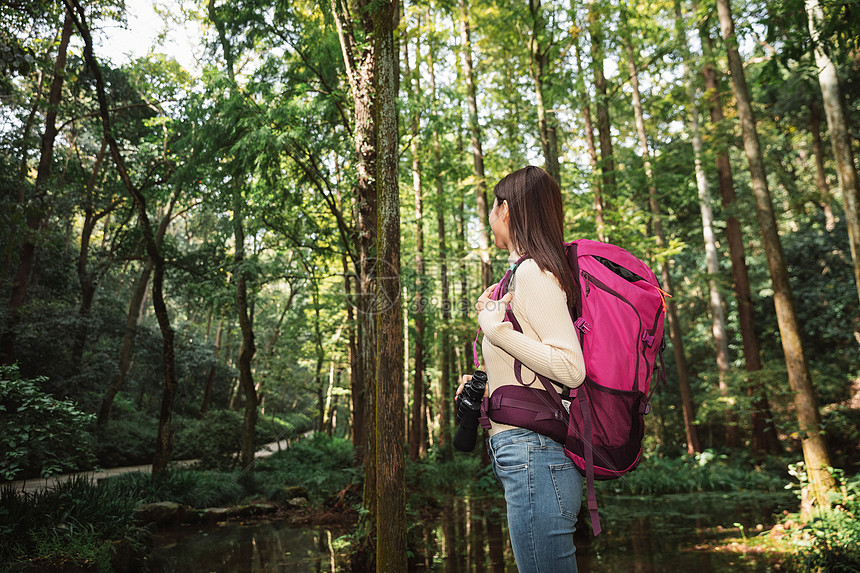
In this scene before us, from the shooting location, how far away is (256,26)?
28.6 feet

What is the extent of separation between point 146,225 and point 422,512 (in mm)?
7815

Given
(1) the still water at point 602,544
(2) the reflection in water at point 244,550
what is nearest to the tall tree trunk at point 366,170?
(2) the reflection in water at point 244,550

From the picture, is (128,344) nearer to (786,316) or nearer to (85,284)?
(85,284)

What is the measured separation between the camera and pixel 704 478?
11930mm

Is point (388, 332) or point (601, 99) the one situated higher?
point (601, 99)

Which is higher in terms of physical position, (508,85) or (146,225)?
(508,85)

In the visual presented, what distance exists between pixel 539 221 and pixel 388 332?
242 centimetres

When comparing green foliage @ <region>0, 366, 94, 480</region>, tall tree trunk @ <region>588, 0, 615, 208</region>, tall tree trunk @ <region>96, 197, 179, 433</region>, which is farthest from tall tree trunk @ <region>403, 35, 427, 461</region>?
tall tree trunk @ <region>96, 197, 179, 433</region>

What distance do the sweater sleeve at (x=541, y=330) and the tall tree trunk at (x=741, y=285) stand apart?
12.1 m

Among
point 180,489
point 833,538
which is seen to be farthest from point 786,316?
point 180,489

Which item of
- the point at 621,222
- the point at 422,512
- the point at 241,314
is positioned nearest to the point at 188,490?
the point at 241,314

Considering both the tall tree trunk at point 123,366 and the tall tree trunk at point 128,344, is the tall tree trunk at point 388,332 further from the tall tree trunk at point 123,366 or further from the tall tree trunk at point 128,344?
the tall tree trunk at point 123,366

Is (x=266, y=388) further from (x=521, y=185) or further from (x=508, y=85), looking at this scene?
(x=521, y=185)

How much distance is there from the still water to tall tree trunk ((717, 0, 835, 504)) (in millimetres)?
1333
